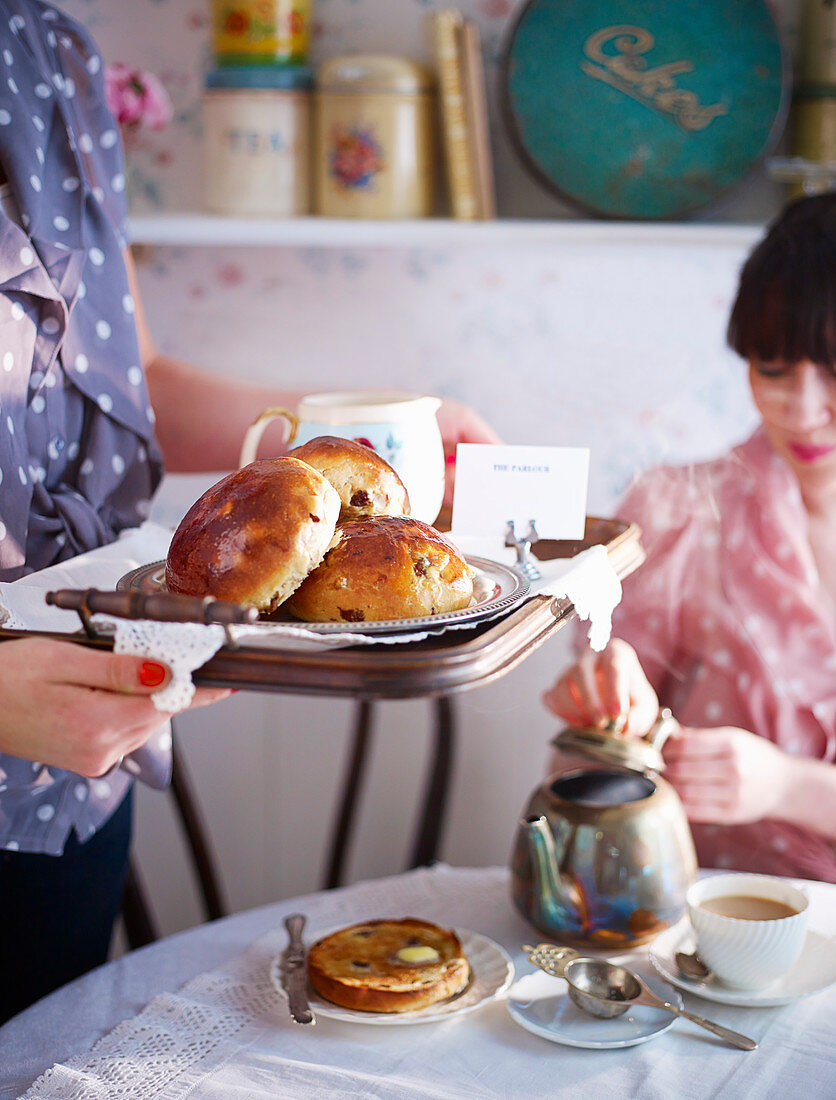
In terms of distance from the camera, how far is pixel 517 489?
2.77 ft

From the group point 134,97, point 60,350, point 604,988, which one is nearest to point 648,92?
point 134,97

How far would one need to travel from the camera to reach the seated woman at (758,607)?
132 centimetres

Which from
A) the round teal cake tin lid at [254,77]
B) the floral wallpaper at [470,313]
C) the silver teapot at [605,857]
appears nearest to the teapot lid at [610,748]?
the silver teapot at [605,857]

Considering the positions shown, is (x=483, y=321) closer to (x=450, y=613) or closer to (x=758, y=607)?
(x=758, y=607)

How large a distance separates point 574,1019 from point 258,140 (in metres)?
1.38

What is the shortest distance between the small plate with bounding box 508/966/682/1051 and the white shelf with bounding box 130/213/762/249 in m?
1.16

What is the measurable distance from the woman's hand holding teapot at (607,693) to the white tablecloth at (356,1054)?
0.29m

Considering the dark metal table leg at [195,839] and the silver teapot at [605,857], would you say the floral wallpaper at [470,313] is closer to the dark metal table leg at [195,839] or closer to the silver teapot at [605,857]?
the dark metal table leg at [195,839]

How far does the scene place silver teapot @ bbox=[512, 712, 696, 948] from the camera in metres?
0.97

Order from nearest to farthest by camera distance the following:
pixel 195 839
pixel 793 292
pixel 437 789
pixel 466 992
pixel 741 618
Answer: pixel 466 992, pixel 793 292, pixel 741 618, pixel 195 839, pixel 437 789

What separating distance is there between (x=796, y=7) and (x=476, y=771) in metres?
1.41

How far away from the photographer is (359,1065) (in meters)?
0.84

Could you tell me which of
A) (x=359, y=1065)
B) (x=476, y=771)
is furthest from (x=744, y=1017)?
(x=476, y=771)

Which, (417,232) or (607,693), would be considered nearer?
(607,693)
